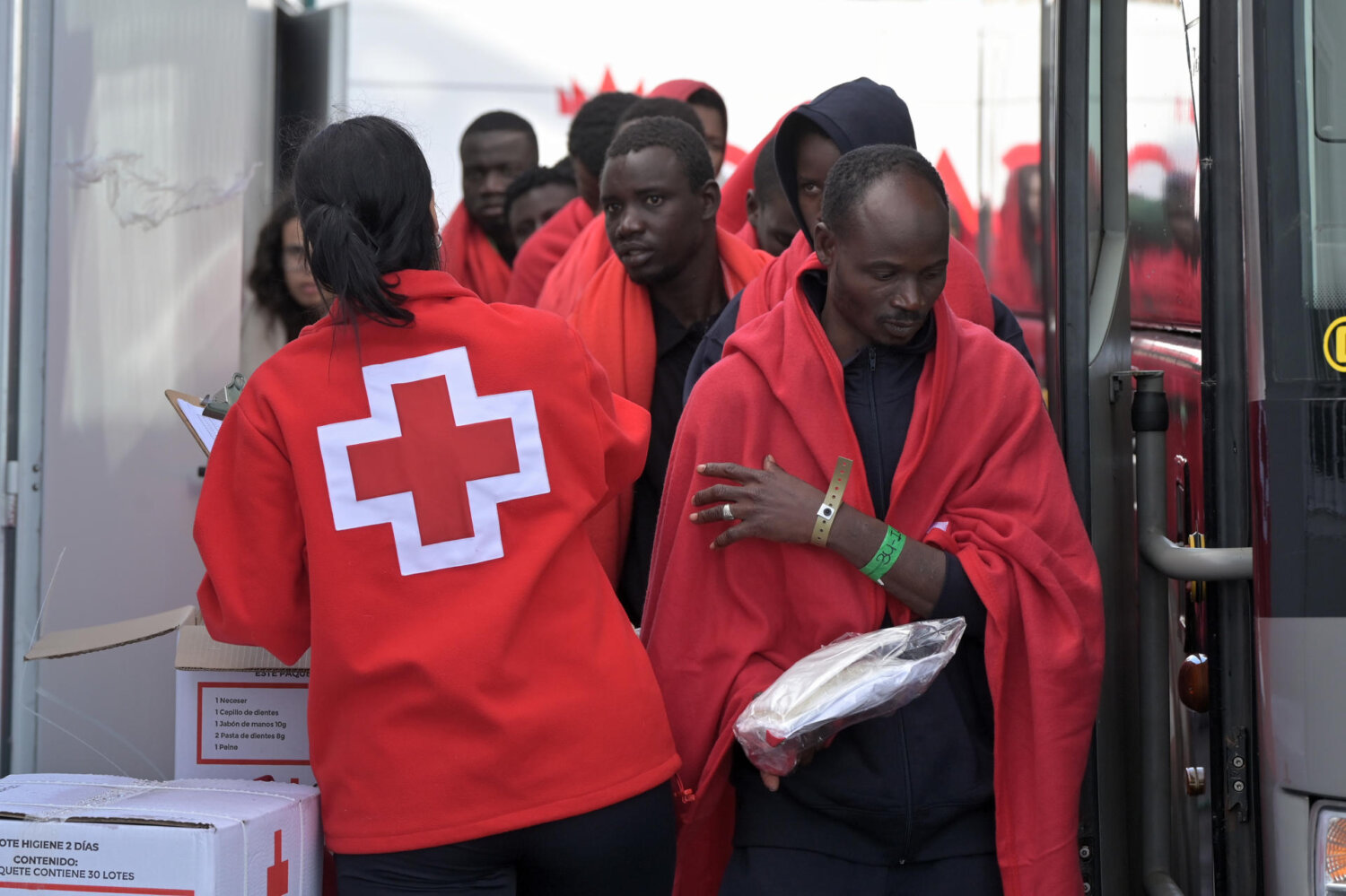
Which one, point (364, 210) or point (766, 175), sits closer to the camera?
point (364, 210)

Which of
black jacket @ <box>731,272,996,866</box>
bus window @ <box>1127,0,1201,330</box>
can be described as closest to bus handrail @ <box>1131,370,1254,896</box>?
bus window @ <box>1127,0,1201,330</box>

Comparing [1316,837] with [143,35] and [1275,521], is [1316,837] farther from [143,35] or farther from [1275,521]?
[143,35]

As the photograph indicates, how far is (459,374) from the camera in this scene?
2.07 meters

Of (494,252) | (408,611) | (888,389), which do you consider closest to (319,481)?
(408,611)

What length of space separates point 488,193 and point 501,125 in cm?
25

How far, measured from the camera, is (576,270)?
3.99 m

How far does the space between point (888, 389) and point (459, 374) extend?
65 cm

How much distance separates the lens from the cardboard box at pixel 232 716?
2492 millimetres

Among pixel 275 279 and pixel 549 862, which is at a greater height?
pixel 275 279

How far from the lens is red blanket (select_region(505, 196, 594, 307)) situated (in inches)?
191

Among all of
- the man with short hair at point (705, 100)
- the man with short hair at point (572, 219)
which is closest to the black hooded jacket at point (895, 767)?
the man with short hair at point (572, 219)

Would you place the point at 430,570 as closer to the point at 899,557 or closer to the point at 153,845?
the point at 153,845

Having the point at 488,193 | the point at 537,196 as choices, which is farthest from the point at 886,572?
the point at 488,193

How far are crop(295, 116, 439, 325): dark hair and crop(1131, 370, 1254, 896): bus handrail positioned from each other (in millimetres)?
1257
